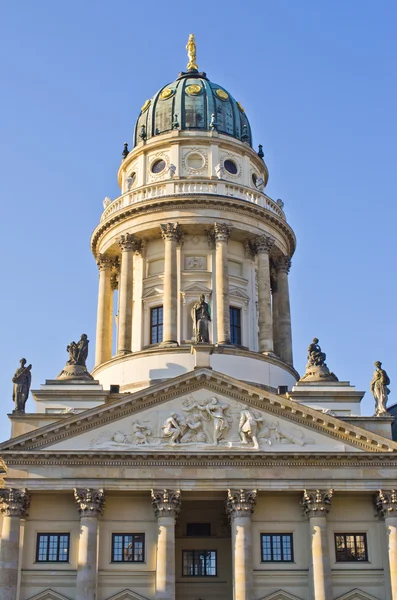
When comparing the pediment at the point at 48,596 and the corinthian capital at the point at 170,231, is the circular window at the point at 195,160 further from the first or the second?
the pediment at the point at 48,596

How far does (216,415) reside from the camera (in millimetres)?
43688

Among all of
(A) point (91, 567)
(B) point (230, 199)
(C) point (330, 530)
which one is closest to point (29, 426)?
(A) point (91, 567)

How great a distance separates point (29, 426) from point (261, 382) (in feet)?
46.4

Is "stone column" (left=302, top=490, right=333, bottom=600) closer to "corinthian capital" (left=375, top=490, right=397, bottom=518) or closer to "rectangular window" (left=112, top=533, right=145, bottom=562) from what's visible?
"corinthian capital" (left=375, top=490, right=397, bottom=518)

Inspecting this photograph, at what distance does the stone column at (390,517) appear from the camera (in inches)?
1649

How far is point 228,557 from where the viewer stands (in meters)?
45.4

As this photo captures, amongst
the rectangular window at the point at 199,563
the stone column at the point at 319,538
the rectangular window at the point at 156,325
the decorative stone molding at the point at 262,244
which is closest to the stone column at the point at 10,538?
the rectangular window at the point at 199,563

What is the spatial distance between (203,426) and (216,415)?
0.81m

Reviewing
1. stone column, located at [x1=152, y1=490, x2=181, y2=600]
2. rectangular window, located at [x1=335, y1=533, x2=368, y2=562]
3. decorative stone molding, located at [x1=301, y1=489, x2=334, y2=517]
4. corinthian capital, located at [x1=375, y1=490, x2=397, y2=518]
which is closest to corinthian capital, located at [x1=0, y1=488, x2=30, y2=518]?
stone column, located at [x1=152, y1=490, x2=181, y2=600]

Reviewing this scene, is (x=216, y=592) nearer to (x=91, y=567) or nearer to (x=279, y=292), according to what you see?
(x=91, y=567)

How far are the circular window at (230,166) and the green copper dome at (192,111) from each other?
2329 millimetres

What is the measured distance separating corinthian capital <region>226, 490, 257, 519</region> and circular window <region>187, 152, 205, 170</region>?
24823mm

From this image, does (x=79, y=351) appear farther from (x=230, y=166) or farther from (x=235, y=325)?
(x=230, y=166)

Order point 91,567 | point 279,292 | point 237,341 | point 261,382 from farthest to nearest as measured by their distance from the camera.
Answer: point 279,292
point 237,341
point 261,382
point 91,567
